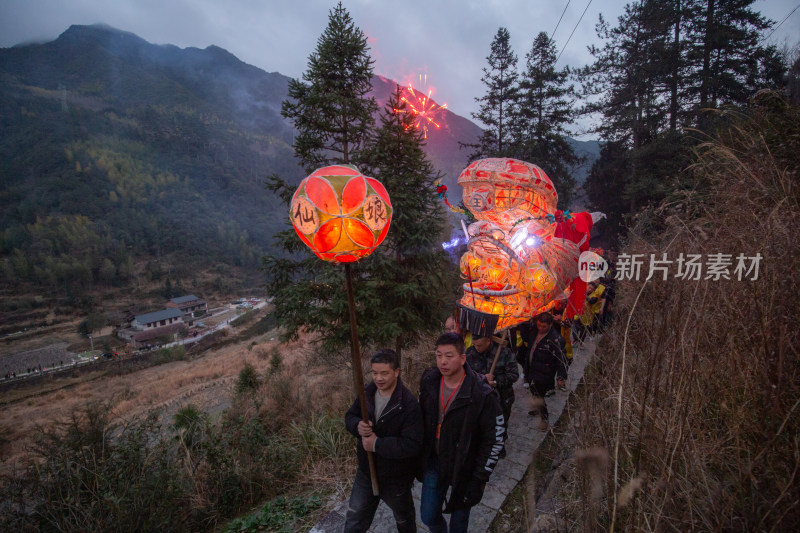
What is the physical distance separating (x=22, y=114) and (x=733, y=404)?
169475 mm

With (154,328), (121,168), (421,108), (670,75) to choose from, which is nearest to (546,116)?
(670,75)

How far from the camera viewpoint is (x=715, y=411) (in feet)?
6.97

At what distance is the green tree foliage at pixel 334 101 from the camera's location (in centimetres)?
754

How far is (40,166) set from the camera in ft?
317

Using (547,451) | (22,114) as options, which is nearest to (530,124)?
(547,451)

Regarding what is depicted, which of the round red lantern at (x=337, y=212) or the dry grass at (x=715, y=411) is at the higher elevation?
the round red lantern at (x=337, y=212)

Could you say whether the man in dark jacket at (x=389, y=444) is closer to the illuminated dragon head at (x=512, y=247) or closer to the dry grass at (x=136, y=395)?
the illuminated dragon head at (x=512, y=247)

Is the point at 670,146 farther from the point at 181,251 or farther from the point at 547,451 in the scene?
the point at 181,251

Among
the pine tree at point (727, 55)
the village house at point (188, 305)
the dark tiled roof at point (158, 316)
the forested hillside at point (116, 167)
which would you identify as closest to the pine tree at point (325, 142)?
the pine tree at point (727, 55)

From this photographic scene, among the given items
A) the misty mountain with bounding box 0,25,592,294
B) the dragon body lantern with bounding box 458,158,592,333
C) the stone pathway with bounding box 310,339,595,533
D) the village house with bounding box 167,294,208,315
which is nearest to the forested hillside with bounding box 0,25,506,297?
the misty mountain with bounding box 0,25,592,294

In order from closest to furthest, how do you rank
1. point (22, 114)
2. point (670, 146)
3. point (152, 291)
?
1. point (670, 146)
2. point (152, 291)
3. point (22, 114)

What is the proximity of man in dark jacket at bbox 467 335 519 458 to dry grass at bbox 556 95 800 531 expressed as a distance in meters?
1.14

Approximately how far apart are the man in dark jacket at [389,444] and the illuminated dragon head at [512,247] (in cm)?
173

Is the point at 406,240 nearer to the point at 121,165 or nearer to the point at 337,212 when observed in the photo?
the point at 337,212
